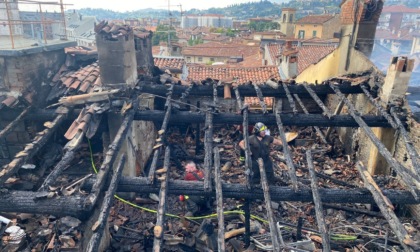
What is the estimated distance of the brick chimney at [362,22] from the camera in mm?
11211

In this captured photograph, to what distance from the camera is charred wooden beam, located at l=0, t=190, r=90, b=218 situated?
200 inches

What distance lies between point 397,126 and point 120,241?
7.31 m

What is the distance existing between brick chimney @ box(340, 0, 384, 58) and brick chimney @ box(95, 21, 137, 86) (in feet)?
27.2

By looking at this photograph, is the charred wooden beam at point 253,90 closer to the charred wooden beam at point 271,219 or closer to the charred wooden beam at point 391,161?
the charred wooden beam at point 391,161

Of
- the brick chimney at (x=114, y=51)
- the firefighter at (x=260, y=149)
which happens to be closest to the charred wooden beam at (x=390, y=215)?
the firefighter at (x=260, y=149)

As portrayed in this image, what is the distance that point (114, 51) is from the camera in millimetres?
8672

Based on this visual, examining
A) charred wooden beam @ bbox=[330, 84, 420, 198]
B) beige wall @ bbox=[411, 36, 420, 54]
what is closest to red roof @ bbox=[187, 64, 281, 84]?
charred wooden beam @ bbox=[330, 84, 420, 198]

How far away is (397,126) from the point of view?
771 cm

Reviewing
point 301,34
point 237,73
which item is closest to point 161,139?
point 237,73

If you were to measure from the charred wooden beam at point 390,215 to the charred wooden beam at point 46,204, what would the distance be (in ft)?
15.9

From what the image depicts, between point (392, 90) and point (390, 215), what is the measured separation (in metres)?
5.27

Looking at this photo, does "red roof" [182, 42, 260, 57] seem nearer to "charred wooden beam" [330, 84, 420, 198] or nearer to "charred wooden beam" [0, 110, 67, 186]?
"charred wooden beam" [330, 84, 420, 198]

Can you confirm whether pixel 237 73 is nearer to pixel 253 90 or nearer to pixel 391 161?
pixel 253 90

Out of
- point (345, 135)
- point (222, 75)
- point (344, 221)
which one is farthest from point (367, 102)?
point (222, 75)
